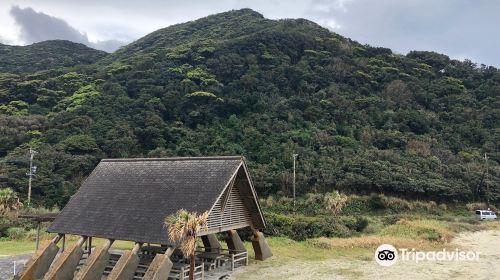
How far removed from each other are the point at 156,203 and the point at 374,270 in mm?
10342

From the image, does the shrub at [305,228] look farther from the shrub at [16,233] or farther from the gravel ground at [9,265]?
the shrub at [16,233]

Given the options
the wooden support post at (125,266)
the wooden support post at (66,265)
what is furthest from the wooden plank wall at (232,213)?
the wooden support post at (66,265)

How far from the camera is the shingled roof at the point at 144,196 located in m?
15.7

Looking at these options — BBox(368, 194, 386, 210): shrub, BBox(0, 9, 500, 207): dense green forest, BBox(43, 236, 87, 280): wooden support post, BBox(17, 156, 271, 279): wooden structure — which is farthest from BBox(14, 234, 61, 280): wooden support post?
BBox(368, 194, 386, 210): shrub

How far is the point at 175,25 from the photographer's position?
4466 inches

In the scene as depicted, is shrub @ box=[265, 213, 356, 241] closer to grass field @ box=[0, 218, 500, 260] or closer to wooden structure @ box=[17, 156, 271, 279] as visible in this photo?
grass field @ box=[0, 218, 500, 260]

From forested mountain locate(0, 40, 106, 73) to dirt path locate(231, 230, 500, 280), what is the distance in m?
78.6

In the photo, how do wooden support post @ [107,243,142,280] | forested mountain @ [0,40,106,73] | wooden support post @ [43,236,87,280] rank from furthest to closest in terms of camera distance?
1. forested mountain @ [0,40,106,73]
2. wooden support post @ [43,236,87,280]
3. wooden support post @ [107,243,142,280]

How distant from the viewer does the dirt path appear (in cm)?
1752

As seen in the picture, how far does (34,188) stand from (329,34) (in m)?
62.9

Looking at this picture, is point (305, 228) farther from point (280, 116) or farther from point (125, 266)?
point (280, 116)

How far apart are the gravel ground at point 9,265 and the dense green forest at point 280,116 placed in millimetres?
17355

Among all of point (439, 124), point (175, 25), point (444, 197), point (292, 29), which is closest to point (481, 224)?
point (444, 197)

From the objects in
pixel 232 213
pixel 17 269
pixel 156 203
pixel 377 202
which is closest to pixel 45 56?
pixel 377 202
